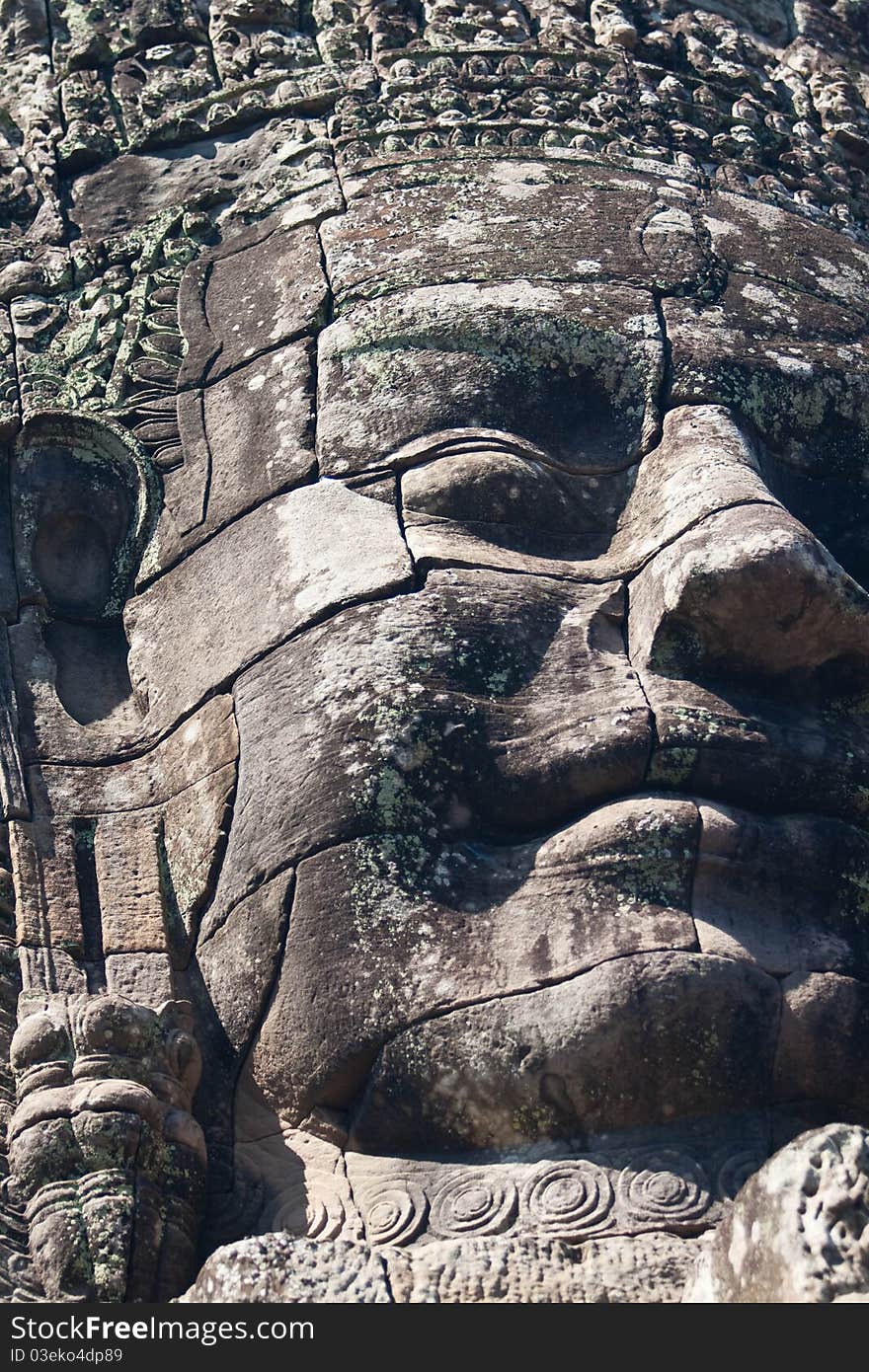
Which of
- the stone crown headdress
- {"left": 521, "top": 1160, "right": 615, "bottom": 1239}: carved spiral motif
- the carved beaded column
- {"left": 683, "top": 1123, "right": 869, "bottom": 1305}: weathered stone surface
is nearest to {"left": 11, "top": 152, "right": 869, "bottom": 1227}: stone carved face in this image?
{"left": 521, "top": 1160, "right": 615, "bottom": 1239}: carved spiral motif

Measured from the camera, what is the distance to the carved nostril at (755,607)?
6.34 metres

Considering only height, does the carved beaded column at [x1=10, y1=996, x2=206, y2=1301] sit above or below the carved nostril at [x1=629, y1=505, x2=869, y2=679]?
below

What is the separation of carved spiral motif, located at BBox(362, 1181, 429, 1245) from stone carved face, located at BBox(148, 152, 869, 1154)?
0.14m

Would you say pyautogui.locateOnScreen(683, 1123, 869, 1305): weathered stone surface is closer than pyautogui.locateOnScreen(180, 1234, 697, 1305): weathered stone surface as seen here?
Yes

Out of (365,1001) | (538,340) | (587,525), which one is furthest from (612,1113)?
(538,340)

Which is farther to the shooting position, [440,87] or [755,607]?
[440,87]

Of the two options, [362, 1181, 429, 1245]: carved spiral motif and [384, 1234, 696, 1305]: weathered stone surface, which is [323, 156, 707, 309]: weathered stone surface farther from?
[384, 1234, 696, 1305]: weathered stone surface

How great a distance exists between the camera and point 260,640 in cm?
688

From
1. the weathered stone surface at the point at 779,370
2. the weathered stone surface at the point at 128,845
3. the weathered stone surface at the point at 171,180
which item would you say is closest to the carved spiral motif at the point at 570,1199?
the weathered stone surface at the point at 128,845

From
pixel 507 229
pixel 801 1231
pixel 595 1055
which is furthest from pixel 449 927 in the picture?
pixel 507 229

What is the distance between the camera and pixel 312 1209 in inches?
229

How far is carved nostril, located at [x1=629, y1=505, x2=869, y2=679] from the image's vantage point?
6340 millimetres

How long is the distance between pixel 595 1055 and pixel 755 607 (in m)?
1.42

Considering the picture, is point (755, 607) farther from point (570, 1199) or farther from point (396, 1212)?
point (396, 1212)
